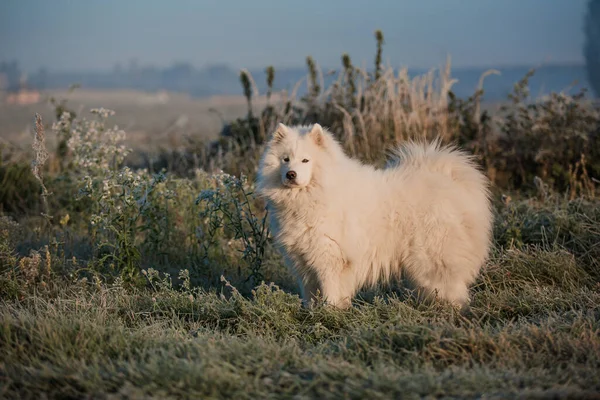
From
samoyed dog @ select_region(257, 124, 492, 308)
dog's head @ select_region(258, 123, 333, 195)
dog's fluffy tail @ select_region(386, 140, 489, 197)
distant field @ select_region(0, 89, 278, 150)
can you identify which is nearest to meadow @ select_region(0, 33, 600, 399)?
samoyed dog @ select_region(257, 124, 492, 308)

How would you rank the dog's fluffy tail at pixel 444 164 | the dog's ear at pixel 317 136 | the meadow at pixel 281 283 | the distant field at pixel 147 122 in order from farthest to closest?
1. the distant field at pixel 147 122
2. the dog's fluffy tail at pixel 444 164
3. the dog's ear at pixel 317 136
4. the meadow at pixel 281 283

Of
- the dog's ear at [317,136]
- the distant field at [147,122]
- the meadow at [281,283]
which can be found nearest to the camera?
the meadow at [281,283]

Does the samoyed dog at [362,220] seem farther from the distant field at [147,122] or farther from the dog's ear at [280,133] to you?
the distant field at [147,122]

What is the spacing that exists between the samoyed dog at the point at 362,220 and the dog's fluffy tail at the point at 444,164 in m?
0.01

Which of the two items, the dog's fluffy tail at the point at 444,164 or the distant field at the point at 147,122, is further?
the distant field at the point at 147,122

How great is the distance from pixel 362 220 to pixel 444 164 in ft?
2.90

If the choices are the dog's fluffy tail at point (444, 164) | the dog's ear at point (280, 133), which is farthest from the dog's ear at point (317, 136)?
the dog's fluffy tail at point (444, 164)

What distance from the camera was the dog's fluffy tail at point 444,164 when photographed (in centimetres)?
479

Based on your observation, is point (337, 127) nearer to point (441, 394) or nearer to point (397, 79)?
point (397, 79)

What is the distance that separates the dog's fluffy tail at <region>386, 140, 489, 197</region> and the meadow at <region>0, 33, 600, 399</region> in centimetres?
92

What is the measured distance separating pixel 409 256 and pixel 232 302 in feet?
4.76

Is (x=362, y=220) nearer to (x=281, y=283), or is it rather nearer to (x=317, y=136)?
(x=317, y=136)

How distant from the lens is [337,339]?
4098 millimetres

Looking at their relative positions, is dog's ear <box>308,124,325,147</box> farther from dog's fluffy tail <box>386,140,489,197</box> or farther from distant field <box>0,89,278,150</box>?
distant field <box>0,89,278,150</box>
